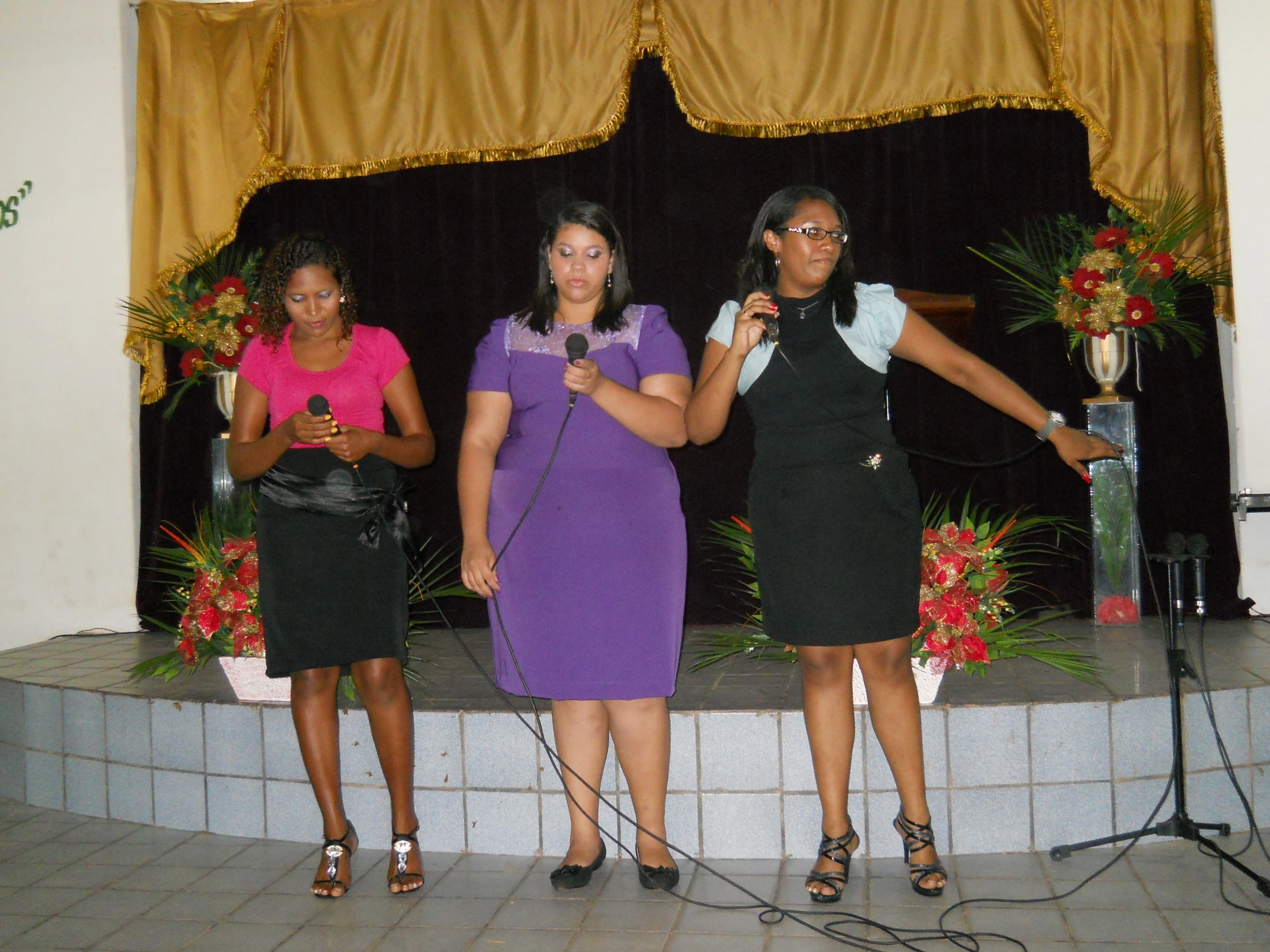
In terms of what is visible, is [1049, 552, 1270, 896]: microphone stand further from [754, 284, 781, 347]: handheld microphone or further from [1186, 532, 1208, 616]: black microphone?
[754, 284, 781, 347]: handheld microphone

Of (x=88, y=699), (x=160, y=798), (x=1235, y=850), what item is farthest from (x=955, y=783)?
(x=88, y=699)

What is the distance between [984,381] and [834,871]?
1.11 m

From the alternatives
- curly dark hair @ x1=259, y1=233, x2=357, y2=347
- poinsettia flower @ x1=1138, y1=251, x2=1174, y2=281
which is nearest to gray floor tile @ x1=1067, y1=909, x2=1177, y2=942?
curly dark hair @ x1=259, y1=233, x2=357, y2=347

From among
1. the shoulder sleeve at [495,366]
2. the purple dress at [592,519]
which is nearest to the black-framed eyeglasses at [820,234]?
the purple dress at [592,519]

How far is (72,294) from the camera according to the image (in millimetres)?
4781

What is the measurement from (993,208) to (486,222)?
2.09 metres

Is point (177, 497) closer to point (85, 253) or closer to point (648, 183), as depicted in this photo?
point (85, 253)

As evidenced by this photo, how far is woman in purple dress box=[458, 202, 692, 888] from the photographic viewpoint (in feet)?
7.89

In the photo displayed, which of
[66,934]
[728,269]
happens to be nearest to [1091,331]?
[728,269]

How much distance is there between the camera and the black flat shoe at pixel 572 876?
8.27 ft

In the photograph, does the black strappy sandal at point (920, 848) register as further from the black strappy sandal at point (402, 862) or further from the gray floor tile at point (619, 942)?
the black strappy sandal at point (402, 862)

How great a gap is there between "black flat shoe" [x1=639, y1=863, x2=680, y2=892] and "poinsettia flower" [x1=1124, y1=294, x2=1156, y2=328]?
8.65ft

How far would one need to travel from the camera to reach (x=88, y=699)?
338cm

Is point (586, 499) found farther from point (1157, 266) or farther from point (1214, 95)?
point (1214, 95)
